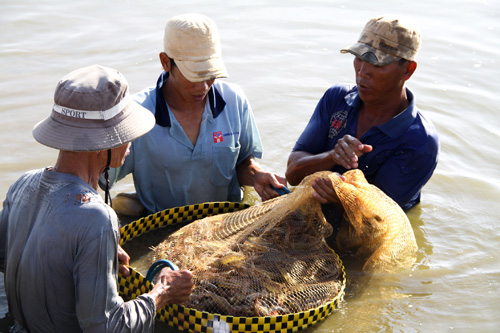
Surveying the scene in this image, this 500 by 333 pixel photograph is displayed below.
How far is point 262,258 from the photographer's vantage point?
397 cm

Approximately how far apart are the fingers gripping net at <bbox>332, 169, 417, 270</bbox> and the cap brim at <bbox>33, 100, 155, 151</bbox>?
5.36ft

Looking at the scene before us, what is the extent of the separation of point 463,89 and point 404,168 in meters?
3.71

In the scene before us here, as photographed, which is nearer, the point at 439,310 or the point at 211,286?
the point at 211,286

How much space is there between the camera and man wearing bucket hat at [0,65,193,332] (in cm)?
276

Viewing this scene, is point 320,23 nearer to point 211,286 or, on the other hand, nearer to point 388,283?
point 388,283

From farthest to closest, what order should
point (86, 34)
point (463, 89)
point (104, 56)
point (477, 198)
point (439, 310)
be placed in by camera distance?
1. point (86, 34)
2. point (104, 56)
3. point (463, 89)
4. point (477, 198)
5. point (439, 310)

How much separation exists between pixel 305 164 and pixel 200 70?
1.12 m

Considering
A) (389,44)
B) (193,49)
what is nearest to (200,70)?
(193,49)

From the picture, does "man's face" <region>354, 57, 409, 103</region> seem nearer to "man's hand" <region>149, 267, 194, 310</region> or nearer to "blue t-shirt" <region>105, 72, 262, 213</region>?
"blue t-shirt" <region>105, 72, 262, 213</region>

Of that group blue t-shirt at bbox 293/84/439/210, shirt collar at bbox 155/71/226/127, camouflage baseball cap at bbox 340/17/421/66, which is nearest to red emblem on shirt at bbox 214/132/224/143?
shirt collar at bbox 155/71/226/127

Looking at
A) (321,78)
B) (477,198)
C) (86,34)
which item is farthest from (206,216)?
(86,34)

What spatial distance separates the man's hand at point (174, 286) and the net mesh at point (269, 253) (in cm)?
33

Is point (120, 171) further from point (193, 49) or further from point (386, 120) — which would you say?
point (386, 120)

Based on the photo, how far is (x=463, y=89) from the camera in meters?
7.81
